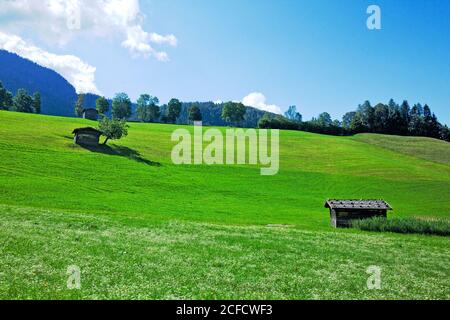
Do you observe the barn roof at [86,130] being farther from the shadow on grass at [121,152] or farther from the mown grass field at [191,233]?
the mown grass field at [191,233]

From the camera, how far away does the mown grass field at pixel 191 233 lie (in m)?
16.8

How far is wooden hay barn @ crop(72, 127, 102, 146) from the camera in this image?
95375mm

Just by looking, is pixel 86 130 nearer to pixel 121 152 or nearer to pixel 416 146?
pixel 121 152

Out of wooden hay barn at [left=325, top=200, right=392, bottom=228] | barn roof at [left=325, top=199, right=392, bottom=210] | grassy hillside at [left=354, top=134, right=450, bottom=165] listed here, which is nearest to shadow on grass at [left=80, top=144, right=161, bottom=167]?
barn roof at [left=325, top=199, right=392, bottom=210]

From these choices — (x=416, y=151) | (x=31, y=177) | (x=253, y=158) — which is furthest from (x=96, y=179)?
(x=416, y=151)

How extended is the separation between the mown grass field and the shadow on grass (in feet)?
4.83

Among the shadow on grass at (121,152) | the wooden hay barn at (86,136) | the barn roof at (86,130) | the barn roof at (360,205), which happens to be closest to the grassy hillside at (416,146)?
the barn roof at (360,205)

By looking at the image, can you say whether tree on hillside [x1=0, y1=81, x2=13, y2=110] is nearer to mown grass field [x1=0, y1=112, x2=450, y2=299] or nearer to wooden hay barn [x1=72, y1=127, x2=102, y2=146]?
mown grass field [x1=0, y1=112, x2=450, y2=299]

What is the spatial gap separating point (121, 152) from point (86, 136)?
9519 mm

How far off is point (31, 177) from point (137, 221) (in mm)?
35191

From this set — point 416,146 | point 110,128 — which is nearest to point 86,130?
point 110,128

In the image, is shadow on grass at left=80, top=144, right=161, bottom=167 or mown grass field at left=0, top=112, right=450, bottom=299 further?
Answer: shadow on grass at left=80, top=144, right=161, bottom=167

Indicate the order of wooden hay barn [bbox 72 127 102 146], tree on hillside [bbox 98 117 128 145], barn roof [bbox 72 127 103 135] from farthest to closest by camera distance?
tree on hillside [bbox 98 117 128 145] → wooden hay barn [bbox 72 127 102 146] → barn roof [bbox 72 127 103 135]
